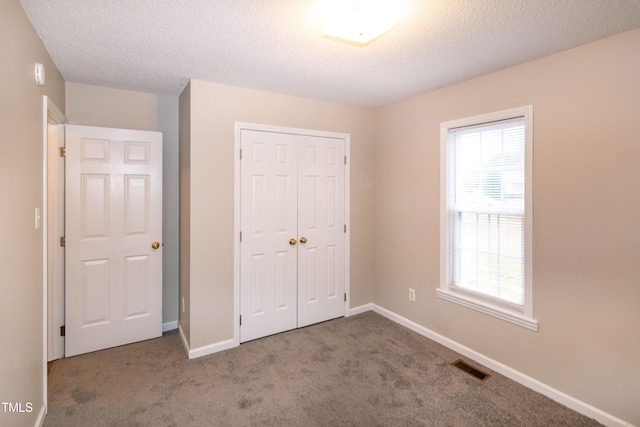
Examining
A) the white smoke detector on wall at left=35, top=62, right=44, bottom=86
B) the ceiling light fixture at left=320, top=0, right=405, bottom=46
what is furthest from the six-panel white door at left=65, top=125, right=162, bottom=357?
the ceiling light fixture at left=320, top=0, right=405, bottom=46

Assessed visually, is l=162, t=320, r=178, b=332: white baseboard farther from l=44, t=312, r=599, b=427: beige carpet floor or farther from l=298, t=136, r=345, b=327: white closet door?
l=298, t=136, r=345, b=327: white closet door

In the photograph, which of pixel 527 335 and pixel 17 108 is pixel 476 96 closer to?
pixel 527 335

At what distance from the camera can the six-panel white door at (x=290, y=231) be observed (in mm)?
3109

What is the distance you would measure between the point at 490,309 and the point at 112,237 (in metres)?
3.37

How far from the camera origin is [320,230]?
3537mm

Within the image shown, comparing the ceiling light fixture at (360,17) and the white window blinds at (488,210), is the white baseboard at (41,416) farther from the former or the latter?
the white window blinds at (488,210)

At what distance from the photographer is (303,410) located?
2.16m

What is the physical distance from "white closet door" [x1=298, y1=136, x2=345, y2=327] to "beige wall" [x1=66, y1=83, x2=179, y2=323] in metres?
1.32

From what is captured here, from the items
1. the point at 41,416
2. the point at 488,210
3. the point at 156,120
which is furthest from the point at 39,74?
the point at 488,210

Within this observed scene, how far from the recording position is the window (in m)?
2.43

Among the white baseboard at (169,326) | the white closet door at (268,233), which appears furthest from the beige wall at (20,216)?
the white closet door at (268,233)

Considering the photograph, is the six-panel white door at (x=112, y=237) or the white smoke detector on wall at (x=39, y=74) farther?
the six-panel white door at (x=112, y=237)

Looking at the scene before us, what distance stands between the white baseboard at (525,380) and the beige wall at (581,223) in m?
0.04

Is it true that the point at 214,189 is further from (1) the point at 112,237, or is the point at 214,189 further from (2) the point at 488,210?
(2) the point at 488,210
